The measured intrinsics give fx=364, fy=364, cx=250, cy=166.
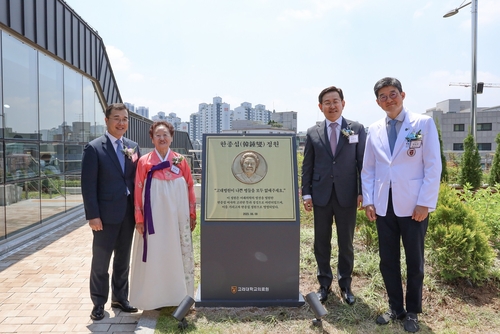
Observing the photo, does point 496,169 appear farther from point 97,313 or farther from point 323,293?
point 97,313

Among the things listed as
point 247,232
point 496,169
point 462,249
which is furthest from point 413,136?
point 496,169

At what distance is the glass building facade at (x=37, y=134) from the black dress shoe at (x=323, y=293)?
18.0 ft

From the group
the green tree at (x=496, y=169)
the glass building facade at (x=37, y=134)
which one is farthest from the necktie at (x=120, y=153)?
the green tree at (x=496, y=169)

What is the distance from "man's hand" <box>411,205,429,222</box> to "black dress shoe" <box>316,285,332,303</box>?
1.24 metres

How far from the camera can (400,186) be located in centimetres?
301

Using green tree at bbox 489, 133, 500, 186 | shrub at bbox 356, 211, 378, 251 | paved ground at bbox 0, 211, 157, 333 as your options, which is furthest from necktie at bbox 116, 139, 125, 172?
green tree at bbox 489, 133, 500, 186

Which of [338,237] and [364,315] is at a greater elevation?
[338,237]

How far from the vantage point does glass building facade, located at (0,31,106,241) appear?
251 inches

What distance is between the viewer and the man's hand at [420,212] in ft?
→ 9.53

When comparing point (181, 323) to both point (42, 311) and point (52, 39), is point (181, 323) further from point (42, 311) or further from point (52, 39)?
point (52, 39)

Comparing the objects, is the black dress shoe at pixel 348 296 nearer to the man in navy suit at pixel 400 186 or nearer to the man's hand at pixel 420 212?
the man in navy suit at pixel 400 186

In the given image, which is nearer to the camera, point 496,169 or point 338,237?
point 338,237

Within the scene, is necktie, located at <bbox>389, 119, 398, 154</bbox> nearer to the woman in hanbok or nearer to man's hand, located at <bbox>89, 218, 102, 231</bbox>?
the woman in hanbok

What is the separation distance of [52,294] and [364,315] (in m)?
3.39
